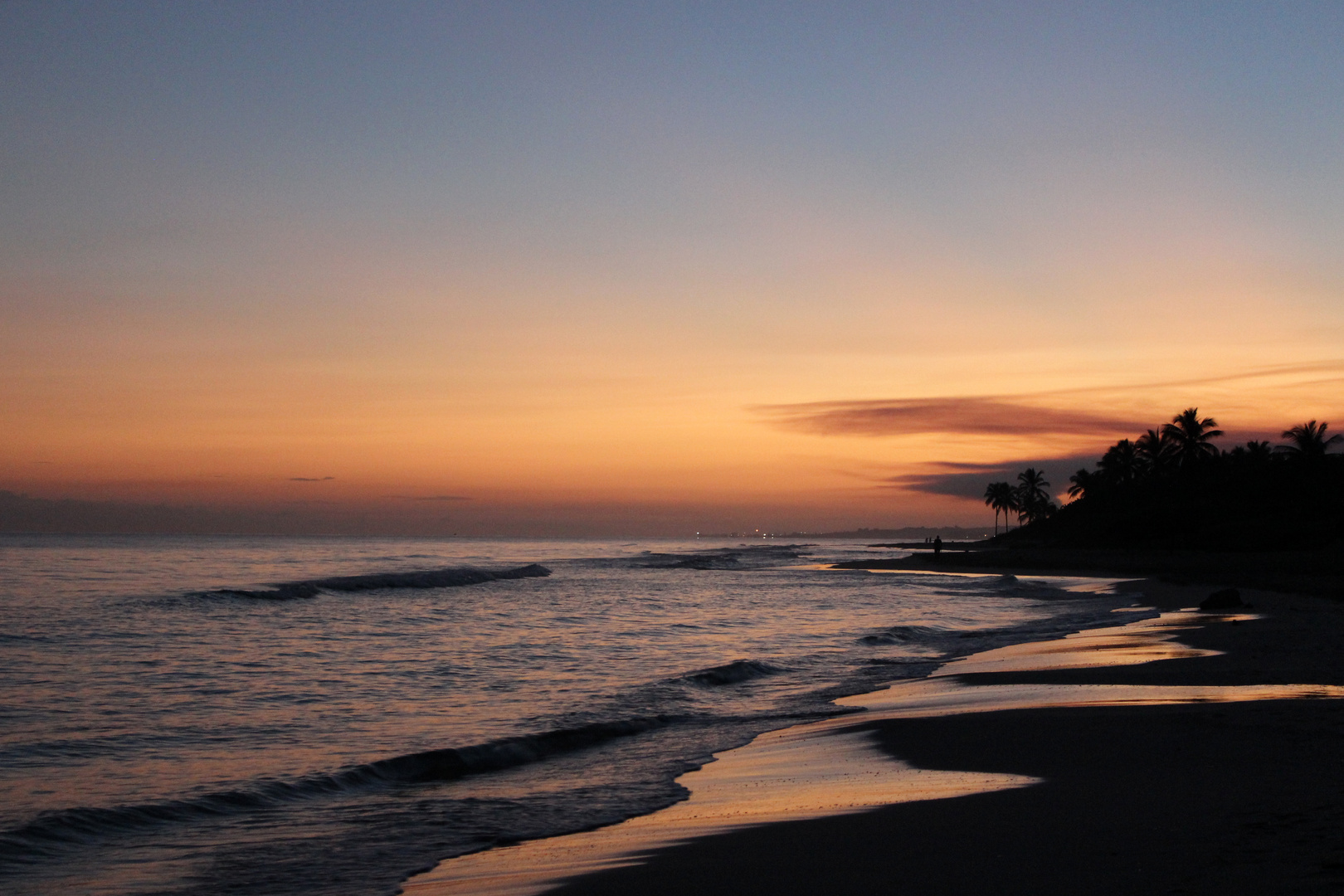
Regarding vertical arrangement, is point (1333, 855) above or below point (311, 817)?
above

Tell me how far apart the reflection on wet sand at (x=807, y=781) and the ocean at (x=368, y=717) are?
1.31ft

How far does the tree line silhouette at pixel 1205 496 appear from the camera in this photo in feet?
211

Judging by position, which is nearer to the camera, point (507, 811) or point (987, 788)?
point (987, 788)

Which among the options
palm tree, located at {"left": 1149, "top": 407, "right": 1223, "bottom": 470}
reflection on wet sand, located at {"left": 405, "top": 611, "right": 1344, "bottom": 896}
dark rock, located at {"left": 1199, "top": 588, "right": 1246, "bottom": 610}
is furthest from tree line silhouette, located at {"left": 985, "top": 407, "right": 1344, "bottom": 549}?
reflection on wet sand, located at {"left": 405, "top": 611, "right": 1344, "bottom": 896}

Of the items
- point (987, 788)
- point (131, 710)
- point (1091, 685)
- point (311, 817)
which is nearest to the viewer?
point (987, 788)

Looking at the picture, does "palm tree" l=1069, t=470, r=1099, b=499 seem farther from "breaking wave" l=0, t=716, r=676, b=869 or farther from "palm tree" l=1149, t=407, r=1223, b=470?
"breaking wave" l=0, t=716, r=676, b=869

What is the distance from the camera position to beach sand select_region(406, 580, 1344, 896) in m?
5.32

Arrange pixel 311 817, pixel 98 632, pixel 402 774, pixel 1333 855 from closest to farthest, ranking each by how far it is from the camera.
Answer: pixel 1333 855
pixel 311 817
pixel 402 774
pixel 98 632

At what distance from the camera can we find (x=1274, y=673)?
44.3ft

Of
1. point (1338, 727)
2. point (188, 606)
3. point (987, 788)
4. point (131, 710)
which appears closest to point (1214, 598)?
point (1338, 727)

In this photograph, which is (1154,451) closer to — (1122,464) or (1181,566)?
(1122,464)

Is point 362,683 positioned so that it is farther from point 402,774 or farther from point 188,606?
point 188,606

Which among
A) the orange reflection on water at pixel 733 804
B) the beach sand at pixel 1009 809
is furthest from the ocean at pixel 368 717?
the beach sand at pixel 1009 809

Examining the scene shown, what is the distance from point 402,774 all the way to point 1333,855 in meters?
8.26
